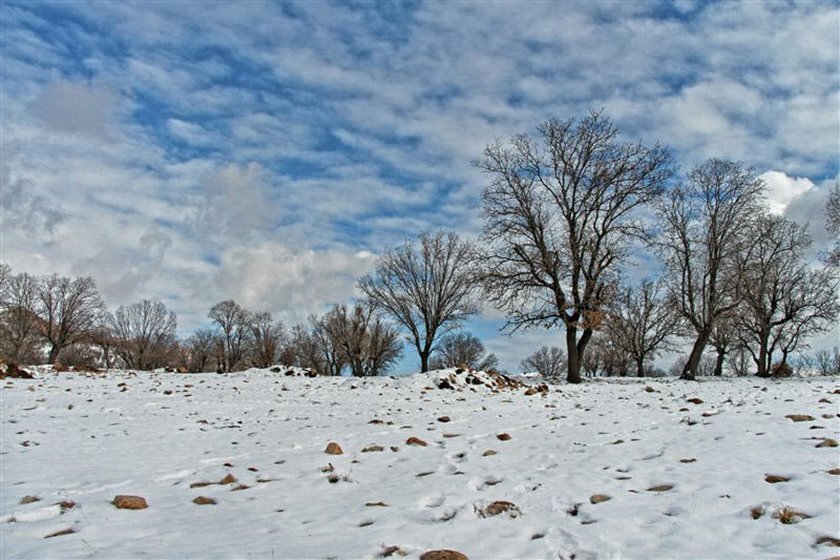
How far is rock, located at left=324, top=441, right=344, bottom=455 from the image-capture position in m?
7.34

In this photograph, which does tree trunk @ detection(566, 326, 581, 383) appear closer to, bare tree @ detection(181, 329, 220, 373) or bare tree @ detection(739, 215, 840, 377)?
bare tree @ detection(739, 215, 840, 377)

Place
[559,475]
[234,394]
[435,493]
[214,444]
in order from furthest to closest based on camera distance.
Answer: [234,394]
[214,444]
[559,475]
[435,493]

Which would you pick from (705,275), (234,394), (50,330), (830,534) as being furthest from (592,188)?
(50,330)

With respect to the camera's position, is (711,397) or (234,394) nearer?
(711,397)

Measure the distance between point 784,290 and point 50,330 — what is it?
70.8 metres

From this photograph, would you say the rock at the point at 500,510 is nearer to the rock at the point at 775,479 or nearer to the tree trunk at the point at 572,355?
the rock at the point at 775,479

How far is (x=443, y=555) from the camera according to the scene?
11.2ft

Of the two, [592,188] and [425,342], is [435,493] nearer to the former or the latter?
[592,188]

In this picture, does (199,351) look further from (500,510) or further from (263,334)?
(500,510)

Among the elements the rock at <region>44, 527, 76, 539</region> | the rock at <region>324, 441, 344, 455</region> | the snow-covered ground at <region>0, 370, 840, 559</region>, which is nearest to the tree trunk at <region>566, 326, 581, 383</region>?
the snow-covered ground at <region>0, 370, 840, 559</region>

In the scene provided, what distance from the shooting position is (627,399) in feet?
43.4

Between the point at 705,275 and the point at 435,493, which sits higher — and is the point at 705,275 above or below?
above

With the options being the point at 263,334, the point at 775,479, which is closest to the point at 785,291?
the point at 775,479

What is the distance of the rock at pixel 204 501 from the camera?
5.23m
